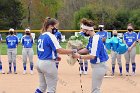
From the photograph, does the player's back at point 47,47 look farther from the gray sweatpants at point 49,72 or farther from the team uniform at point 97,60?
the team uniform at point 97,60

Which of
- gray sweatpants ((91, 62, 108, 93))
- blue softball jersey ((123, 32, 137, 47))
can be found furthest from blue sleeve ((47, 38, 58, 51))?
blue softball jersey ((123, 32, 137, 47))

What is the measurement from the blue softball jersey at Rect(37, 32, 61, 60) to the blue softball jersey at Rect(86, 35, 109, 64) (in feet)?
2.51

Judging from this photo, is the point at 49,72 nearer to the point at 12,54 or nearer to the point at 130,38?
the point at 130,38

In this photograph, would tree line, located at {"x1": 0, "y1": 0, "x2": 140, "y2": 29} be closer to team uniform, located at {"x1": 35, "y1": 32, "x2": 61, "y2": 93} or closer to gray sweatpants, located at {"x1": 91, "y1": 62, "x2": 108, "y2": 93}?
gray sweatpants, located at {"x1": 91, "y1": 62, "x2": 108, "y2": 93}

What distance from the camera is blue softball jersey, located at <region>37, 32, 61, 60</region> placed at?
927 centimetres

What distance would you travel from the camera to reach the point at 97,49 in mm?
9109

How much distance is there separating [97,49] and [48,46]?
1124 millimetres

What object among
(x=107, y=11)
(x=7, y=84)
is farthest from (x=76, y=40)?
(x=107, y=11)

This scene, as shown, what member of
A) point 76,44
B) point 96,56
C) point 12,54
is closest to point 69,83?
point 12,54

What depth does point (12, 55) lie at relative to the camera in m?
17.7

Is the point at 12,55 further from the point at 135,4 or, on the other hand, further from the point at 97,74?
the point at 135,4

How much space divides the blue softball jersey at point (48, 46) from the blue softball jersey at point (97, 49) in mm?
764

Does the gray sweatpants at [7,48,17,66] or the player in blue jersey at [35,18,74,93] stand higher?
the player in blue jersey at [35,18,74,93]

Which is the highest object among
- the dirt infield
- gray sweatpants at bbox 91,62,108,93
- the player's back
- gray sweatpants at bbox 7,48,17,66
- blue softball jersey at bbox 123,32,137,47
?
the player's back
